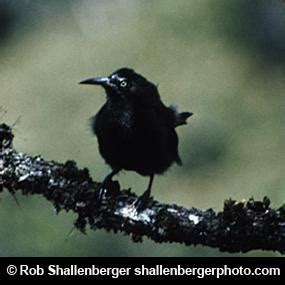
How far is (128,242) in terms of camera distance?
32.5 ft

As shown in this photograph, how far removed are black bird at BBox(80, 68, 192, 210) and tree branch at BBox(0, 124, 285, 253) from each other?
19.0 inches

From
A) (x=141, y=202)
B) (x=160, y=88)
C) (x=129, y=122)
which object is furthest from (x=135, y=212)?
(x=160, y=88)

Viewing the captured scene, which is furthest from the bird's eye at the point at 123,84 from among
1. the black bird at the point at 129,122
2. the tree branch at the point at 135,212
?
the tree branch at the point at 135,212

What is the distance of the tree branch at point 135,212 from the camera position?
326 centimetres

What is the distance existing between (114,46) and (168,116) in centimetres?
1181

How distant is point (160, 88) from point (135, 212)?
449 inches

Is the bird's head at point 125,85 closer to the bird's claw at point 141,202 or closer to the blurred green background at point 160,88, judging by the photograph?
the bird's claw at point 141,202

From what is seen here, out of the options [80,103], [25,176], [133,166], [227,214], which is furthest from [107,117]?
[80,103]

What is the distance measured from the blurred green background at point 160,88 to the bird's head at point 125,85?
504 cm

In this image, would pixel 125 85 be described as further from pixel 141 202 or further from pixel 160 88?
pixel 160 88

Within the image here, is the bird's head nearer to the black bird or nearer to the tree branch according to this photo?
the black bird

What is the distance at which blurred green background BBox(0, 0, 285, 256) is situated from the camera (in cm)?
1060

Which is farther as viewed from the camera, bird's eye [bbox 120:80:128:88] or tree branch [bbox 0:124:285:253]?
bird's eye [bbox 120:80:128:88]

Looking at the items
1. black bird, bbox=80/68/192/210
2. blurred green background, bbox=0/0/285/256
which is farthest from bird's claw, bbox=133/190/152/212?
blurred green background, bbox=0/0/285/256
